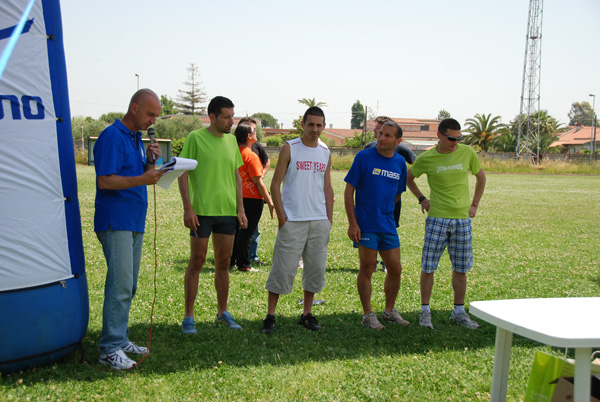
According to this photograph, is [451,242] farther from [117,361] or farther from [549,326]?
[117,361]

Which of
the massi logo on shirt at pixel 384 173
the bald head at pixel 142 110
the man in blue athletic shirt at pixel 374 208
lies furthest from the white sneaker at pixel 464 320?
the bald head at pixel 142 110

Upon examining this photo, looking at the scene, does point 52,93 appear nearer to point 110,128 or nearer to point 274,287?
point 110,128

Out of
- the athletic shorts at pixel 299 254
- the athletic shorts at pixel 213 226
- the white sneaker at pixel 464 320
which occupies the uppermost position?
the athletic shorts at pixel 213 226

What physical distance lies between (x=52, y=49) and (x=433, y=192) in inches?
155

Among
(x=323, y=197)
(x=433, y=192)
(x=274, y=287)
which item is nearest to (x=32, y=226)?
A: (x=274, y=287)

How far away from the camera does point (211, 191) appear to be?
16.0 ft

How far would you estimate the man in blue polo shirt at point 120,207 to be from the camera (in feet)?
12.7

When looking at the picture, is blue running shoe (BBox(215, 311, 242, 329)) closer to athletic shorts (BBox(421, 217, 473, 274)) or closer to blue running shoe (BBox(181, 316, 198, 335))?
blue running shoe (BBox(181, 316, 198, 335))

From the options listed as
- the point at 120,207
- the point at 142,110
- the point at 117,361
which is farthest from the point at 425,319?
the point at 142,110

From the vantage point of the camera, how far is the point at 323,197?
5211 mm

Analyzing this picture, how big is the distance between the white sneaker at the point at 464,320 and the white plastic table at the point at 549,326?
7.07 ft

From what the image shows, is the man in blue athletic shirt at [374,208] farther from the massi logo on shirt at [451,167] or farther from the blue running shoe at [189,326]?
the blue running shoe at [189,326]

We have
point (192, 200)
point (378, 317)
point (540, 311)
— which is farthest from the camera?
point (378, 317)

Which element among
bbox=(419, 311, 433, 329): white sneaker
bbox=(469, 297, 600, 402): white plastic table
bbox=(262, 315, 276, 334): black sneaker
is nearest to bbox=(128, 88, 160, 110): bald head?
bbox=(262, 315, 276, 334): black sneaker
